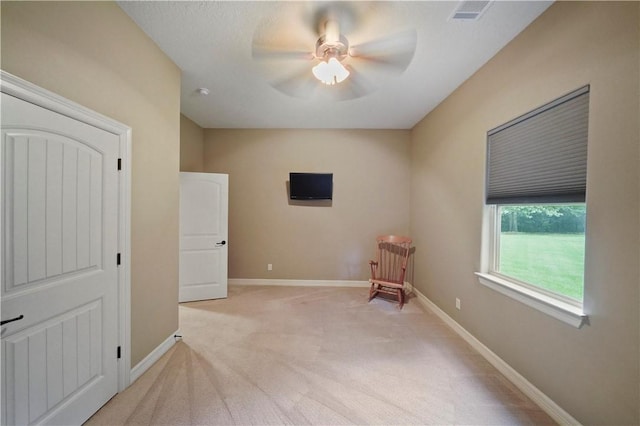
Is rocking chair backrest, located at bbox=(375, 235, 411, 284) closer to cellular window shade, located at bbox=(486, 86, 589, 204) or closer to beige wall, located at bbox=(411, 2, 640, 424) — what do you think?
beige wall, located at bbox=(411, 2, 640, 424)

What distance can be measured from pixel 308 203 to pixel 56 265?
10.5 feet

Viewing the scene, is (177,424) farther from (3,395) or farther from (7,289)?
(7,289)

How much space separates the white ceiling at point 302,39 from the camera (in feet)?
5.37

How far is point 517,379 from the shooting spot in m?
1.83

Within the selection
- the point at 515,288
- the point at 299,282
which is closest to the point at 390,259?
the point at 299,282

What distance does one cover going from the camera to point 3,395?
1.12 meters

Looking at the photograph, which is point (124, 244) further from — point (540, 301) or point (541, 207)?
point (541, 207)

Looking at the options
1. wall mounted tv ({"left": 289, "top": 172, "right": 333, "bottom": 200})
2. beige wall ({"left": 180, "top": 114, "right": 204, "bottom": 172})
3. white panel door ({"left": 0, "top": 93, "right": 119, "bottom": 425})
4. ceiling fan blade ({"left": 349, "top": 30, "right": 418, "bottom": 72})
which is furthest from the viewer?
wall mounted tv ({"left": 289, "top": 172, "right": 333, "bottom": 200})

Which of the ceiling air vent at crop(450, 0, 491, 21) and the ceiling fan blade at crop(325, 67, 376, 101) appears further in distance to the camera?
the ceiling fan blade at crop(325, 67, 376, 101)

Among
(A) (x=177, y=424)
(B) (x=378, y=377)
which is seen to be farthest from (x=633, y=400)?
(A) (x=177, y=424)

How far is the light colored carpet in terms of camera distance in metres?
1.58

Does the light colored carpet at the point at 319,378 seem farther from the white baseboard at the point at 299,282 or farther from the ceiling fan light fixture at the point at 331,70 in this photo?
the ceiling fan light fixture at the point at 331,70

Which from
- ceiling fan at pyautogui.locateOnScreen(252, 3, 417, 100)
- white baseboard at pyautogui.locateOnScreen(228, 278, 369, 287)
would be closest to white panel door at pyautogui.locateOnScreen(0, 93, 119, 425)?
ceiling fan at pyautogui.locateOnScreen(252, 3, 417, 100)

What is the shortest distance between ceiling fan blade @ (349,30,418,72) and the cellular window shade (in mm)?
1049
